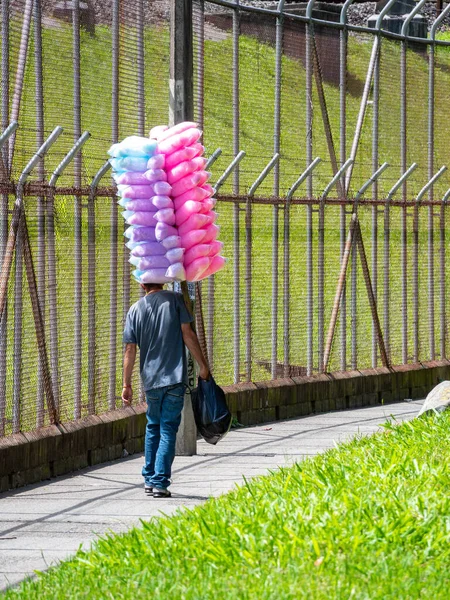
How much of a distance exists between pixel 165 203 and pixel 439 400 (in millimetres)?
4381

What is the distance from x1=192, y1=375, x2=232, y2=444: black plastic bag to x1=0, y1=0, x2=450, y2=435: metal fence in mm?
1621

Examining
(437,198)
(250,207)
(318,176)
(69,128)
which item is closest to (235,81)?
(250,207)

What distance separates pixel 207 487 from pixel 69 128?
3355mm

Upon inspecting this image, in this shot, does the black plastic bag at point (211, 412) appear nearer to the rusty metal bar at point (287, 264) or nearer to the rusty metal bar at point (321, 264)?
the rusty metal bar at point (287, 264)

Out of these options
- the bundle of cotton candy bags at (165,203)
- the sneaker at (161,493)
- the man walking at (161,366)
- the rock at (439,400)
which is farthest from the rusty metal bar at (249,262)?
the sneaker at (161,493)

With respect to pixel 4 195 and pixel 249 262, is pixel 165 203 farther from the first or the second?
pixel 249 262

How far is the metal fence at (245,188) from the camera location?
445 inches

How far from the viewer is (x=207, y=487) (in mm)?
10391

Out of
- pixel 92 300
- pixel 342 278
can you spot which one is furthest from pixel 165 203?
pixel 342 278

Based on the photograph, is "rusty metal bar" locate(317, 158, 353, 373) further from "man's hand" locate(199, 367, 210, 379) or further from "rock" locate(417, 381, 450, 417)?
"man's hand" locate(199, 367, 210, 379)

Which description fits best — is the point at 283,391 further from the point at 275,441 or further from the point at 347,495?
the point at 347,495

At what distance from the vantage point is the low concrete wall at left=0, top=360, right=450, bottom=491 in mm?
10789

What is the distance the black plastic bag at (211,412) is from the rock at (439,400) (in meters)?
3.59

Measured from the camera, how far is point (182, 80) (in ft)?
39.8
